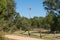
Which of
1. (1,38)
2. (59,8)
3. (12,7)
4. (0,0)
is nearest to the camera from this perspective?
(1,38)

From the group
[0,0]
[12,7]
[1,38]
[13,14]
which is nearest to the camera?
[1,38]

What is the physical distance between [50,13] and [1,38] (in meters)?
53.5

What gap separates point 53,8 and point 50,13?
1.96 meters

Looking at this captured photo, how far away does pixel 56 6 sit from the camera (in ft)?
221

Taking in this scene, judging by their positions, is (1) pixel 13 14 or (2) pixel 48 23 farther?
(2) pixel 48 23

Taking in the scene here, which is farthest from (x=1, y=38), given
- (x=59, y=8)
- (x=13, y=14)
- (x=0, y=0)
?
(x=59, y=8)

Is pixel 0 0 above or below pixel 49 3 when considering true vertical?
below

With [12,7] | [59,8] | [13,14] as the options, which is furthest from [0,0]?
[59,8]

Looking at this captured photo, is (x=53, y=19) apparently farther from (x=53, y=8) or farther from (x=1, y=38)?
(x=1, y=38)

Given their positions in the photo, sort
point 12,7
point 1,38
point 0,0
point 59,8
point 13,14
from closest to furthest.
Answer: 1. point 1,38
2. point 0,0
3. point 12,7
4. point 13,14
5. point 59,8

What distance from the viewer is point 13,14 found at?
154ft

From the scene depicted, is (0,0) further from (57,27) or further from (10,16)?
(57,27)

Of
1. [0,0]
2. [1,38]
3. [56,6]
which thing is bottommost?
[1,38]

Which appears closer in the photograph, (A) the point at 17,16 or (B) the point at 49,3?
(A) the point at 17,16
